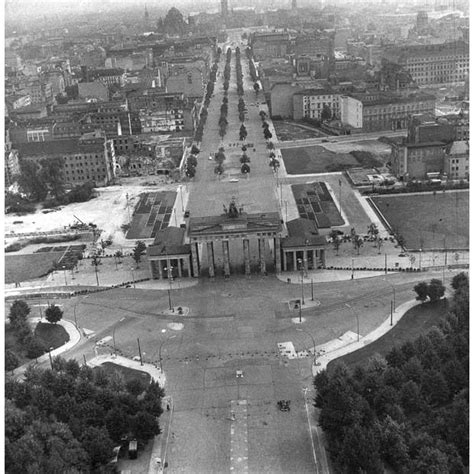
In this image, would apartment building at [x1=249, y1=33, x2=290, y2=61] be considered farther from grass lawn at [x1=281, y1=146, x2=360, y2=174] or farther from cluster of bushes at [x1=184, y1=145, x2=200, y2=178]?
cluster of bushes at [x1=184, y1=145, x2=200, y2=178]

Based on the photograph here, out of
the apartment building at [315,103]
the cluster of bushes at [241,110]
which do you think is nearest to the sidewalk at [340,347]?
the apartment building at [315,103]

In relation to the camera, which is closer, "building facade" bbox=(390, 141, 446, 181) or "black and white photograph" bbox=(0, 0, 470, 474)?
"black and white photograph" bbox=(0, 0, 470, 474)

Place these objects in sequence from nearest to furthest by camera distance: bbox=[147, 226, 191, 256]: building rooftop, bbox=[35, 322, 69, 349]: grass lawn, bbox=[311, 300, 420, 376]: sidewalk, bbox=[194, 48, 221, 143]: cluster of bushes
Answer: bbox=[311, 300, 420, 376]: sidewalk → bbox=[35, 322, 69, 349]: grass lawn → bbox=[147, 226, 191, 256]: building rooftop → bbox=[194, 48, 221, 143]: cluster of bushes

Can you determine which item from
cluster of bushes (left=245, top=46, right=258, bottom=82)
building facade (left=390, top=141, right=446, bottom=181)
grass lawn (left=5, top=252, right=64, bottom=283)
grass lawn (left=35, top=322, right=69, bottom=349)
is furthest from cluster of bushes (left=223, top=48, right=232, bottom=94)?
grass lawn (left=35, top=322, right=69, bottom=349)

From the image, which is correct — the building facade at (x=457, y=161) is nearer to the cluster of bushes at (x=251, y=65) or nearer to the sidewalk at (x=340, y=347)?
the sidewalk at (x=340, y=347)

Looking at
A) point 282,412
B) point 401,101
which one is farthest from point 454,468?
point 401,101

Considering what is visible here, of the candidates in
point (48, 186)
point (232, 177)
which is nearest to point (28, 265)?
point (48, 186)

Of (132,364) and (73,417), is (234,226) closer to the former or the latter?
(132,364)

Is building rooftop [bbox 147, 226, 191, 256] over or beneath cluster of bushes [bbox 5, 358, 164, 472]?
over
